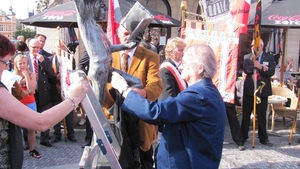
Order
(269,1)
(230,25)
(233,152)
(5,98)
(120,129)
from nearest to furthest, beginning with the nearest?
(5,98)
(120,129)
(230,25)
(233,152)
(269,1)

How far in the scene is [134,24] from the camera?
7.06 ft

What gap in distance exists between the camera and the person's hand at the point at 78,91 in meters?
1.75

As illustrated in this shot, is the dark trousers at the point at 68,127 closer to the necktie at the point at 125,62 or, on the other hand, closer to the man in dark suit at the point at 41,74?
the man in dark suit at the point at 41,74

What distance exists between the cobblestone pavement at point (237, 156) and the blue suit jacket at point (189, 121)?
9.57 feet

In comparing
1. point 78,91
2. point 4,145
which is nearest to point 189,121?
point 78,91

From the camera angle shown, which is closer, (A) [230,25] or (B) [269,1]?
(A) [230,25]

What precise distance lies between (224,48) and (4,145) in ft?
11.7

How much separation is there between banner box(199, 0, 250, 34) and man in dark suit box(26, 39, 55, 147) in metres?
3.07

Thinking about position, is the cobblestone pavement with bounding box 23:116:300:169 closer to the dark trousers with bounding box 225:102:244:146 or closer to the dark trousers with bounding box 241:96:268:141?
the dark trousers with bounding box 225:102:244:146

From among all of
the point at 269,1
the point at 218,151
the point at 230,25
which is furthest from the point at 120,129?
the point at 269,1

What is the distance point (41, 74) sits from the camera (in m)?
5.38

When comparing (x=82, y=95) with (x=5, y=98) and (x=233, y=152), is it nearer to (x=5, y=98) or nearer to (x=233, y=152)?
(x=5, y=98)

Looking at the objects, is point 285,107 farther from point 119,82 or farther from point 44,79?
point 119,82

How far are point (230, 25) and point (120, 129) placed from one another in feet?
10.2
